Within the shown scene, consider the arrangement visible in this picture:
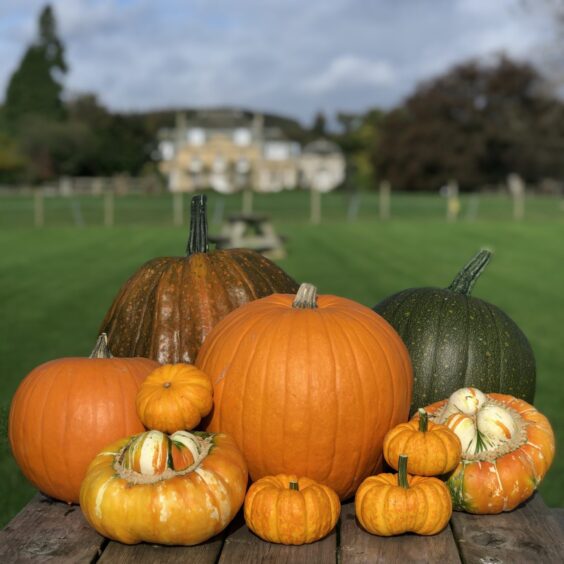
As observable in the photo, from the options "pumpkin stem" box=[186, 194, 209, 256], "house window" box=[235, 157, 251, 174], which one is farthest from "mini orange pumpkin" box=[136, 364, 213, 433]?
"house window" box=[235, 157, 251, 174]

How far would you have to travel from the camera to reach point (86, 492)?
2717 mm

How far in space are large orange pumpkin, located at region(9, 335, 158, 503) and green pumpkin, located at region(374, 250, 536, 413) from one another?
1.59 metres

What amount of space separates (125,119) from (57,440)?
3344 inches

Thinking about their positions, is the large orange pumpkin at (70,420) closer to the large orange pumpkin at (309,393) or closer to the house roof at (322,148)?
the large orange pumpkin at (309,393)

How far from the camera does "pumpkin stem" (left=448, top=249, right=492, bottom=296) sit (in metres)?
4.28

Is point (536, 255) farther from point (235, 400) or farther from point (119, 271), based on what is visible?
point (235, 400)

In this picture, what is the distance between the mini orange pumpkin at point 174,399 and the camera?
2984 mm

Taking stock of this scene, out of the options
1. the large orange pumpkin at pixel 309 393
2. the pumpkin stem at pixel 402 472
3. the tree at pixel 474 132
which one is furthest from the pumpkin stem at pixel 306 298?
the tree at pixel 474 132

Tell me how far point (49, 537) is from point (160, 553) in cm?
38

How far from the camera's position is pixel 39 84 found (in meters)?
97.1

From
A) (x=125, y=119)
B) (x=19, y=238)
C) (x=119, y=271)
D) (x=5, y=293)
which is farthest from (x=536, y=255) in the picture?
(x=125, y=119)

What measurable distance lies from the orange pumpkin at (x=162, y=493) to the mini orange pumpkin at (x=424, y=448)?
1.84 ft

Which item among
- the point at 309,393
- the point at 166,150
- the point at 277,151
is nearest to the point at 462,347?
the point at 309,393

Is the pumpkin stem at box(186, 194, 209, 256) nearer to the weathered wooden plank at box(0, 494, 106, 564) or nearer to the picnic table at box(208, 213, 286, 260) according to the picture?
the weathered wooden plank at box(0, 494, 106, 564)
